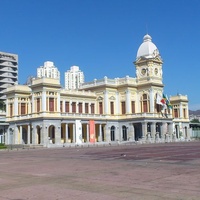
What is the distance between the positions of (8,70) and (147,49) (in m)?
68.1

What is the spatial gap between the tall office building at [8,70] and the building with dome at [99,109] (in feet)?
179

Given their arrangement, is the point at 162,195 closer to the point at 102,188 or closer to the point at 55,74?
the point at 102,188

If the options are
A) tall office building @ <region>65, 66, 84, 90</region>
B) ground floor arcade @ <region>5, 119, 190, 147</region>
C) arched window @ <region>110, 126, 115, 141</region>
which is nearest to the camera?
ground floor arcade @ <region>5, 119, 190, 147</region>

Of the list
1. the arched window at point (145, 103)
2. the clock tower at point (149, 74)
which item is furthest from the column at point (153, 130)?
the arched window at point (145, 103)

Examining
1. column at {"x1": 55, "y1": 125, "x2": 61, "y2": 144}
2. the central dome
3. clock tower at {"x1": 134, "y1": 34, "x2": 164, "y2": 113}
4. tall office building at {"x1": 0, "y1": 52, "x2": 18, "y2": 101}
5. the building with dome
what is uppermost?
tall office building at {"x1": 0, "y1": 52, "x2": 18, "y2": 101}

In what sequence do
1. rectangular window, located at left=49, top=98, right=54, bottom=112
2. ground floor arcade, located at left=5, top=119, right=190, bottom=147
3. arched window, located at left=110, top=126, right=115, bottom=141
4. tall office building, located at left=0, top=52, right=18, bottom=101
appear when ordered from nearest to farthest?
1. ground floor arcade, located at left=5, top=119, right=190, bottom=147
2. rectangular window, located at left=49, top=98, right=54, bottom=112
3. arched window, located at left=110, top=126, right=115, bottom=141
4. tall office building, located at left=0, top=52, right=18, bottom=101

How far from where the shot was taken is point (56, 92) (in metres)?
65.4

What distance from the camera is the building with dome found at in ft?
212

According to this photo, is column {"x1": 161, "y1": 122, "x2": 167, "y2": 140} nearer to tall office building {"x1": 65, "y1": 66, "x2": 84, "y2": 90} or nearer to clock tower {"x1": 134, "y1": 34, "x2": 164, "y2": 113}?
clock tower {"x1": 134, "y1": 34, "x2": 164, "y2": 113}

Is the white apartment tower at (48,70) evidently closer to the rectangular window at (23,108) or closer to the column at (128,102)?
the column at (128,102)

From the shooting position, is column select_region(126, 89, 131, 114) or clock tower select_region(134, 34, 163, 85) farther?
clock tower select_region(134, 34, 163, 85)

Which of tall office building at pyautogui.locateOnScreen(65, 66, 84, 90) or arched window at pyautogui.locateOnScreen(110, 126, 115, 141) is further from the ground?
tall office building at pyautogui.locateOnScreen(65, 66, 84, 90)

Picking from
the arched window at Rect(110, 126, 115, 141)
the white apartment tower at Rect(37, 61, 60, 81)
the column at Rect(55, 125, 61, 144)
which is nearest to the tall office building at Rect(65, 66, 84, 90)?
the white apartment tower at Rect(37, 61, 60, 81)

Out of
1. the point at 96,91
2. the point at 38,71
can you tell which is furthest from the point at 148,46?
the point at 38,71
